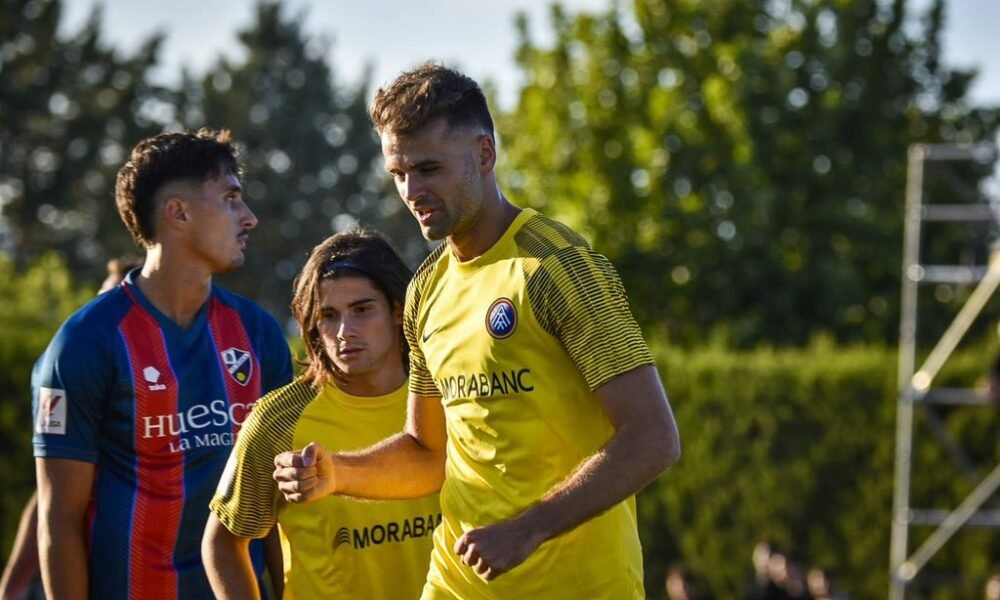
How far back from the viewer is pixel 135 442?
5289mm

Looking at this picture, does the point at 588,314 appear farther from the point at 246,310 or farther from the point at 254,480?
the point at 246,310

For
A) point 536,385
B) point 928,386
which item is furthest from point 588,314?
point 928,386

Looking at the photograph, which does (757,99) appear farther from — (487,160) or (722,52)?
(487,160)

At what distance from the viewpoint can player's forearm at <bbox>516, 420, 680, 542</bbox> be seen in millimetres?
3758

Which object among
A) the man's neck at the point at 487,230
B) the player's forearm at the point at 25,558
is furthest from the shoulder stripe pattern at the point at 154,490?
the man's neck at the point at 487,230

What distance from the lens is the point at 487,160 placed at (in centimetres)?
414

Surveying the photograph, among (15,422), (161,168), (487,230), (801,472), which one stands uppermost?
(161,168)

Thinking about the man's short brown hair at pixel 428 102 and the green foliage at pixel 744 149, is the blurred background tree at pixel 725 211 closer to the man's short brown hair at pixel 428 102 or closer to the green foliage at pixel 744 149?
the green foliage at pixel 744 149

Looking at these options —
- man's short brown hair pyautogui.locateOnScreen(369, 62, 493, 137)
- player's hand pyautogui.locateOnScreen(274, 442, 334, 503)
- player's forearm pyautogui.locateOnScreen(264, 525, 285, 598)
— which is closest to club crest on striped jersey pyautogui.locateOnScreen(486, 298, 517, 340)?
man's short brown hair pyautogui.locateOnScreen(369, 62, 493, 137)

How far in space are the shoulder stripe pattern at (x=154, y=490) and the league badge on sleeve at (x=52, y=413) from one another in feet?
0.76

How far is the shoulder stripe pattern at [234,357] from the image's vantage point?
550cm

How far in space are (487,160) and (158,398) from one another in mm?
1713

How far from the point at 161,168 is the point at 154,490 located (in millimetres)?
1047

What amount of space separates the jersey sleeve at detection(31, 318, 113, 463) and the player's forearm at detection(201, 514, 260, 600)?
2.15 feet
